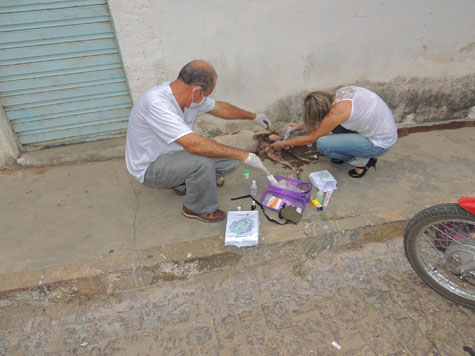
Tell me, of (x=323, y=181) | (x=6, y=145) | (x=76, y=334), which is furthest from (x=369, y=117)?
(x=6, y=145)

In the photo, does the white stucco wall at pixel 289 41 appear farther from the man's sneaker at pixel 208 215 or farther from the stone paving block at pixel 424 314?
the stone paving block at pixel 424 314

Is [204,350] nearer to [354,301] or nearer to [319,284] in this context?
[319,284]

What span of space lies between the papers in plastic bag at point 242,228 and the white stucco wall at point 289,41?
1.71 m

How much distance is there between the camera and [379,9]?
3.64 metres

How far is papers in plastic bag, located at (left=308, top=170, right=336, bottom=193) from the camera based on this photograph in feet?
10.4

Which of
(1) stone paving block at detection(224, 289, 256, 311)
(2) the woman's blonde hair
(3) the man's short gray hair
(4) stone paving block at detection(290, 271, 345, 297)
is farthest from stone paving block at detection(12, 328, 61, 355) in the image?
(2) the woman's blonde hair

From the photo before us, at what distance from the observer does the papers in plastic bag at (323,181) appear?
319 cm

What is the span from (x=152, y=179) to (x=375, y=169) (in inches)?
102

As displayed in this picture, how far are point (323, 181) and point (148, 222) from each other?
1.87 m

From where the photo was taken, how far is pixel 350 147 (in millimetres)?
3297

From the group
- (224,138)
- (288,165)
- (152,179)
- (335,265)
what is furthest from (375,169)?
(152,179)

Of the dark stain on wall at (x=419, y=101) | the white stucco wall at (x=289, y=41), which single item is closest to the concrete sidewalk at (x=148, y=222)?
the dark stain on wall at (x=419, y=101)

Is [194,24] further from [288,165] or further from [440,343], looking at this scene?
[440,343]

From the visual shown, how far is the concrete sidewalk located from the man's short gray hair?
4.11 ft
